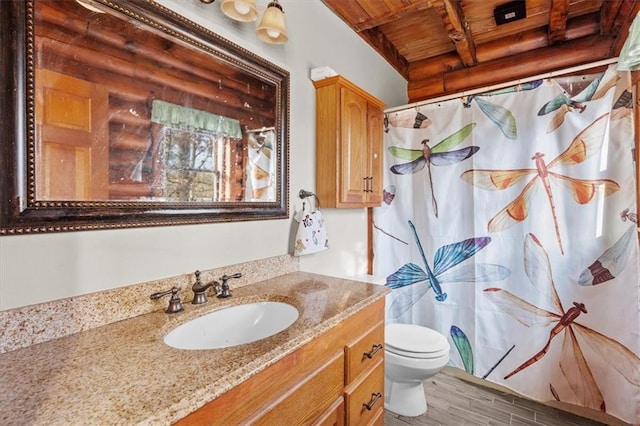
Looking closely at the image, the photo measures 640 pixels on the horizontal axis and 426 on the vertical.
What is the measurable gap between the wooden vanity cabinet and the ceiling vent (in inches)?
86.1

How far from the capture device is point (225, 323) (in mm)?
1140

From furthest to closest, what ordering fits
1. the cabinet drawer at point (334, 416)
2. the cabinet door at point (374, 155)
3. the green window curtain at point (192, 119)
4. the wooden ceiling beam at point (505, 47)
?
the wooden ceiling beam at point (505, 47)
the cabinet door at point (374, 155)
the green window curtain at point (192, 119)
the cabinet drawer at point (334, 416)

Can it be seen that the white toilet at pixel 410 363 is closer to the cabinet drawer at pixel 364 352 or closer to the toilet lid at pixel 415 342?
the toilet lid at pixel 415 342

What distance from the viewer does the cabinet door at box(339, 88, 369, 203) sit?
176cm

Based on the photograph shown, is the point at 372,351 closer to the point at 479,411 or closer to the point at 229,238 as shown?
the point at 229,238

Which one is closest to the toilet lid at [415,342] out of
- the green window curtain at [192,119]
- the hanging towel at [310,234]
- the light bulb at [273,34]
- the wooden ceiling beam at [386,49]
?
the hanging towel at [310,234]

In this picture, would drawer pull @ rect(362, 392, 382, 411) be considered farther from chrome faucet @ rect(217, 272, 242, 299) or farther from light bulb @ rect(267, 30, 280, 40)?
light bulb @ rect(267, 30, 280, 40)

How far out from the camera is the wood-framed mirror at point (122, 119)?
78 centimetres

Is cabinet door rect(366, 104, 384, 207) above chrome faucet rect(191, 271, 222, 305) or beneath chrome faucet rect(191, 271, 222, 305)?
above

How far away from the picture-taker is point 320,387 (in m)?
0.93

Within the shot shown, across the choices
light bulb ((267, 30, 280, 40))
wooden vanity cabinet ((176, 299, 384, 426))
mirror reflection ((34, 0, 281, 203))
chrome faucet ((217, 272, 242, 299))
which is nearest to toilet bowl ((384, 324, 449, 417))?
wooden vanity cabinet ((176, 299, 384, 426))

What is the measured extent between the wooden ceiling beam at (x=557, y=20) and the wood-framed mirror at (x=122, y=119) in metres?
2.01

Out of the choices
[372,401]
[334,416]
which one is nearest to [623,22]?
[372,401]

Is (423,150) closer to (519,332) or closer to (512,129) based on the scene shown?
(512,129)
